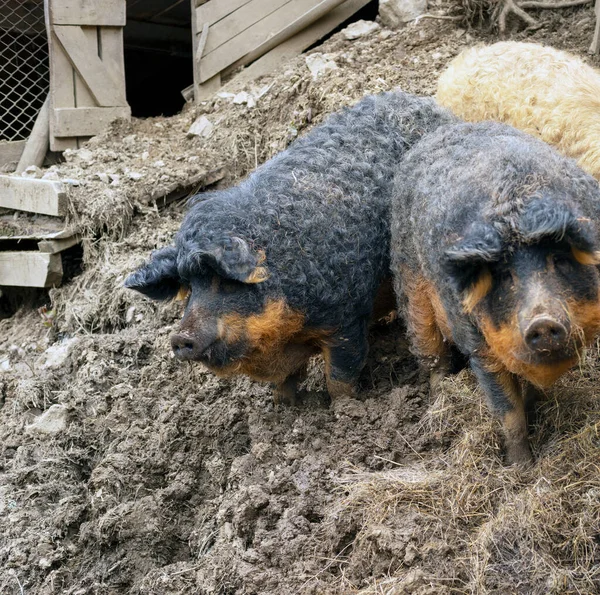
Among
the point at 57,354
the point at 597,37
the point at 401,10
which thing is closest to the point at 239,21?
the point at 401,10

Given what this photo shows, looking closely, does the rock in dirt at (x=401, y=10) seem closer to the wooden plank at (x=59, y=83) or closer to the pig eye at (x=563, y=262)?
the wooden plank at (x=59, y=83)

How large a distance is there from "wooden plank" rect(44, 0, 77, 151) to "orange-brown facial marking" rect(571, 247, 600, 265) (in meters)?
6.72

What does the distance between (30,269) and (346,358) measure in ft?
12.5

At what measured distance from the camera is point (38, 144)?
9.60 m

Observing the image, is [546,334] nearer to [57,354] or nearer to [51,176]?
[57,354]

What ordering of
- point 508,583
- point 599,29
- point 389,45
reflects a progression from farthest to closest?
point 389,45 < point 599,29 < point 508,583

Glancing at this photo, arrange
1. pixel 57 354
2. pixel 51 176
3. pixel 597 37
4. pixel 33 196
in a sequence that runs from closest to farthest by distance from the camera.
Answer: pixel 57 354 < pixel 597 37 < pixel 33 196 < pixel 51 176

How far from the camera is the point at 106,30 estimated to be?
31.4 ft

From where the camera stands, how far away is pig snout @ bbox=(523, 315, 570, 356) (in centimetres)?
376

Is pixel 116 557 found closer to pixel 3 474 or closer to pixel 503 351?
pixel 3 474

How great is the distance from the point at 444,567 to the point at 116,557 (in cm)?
195

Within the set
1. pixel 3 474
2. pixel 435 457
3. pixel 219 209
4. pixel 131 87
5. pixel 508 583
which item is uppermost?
pixel 219 209

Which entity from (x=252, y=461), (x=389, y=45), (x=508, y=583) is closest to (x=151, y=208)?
(x=389, y=45)

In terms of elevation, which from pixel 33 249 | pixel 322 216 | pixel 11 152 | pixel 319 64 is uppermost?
pixel 322 216
